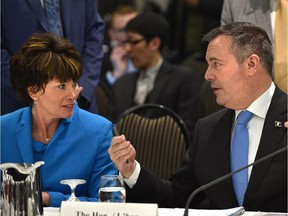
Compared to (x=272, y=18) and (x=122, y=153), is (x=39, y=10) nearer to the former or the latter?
(x=272, y=18)

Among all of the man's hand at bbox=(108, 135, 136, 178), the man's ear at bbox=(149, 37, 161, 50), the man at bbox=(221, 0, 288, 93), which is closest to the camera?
the man's hand at bbox=(108, 135, 136, 178)

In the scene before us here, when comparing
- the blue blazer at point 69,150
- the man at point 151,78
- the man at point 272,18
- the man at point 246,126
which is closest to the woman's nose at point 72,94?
the blue blazer at point 69,150

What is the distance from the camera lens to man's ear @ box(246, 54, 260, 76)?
3.32 m

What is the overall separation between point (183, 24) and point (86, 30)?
3.74m

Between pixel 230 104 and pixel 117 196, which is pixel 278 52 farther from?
pixel 117 196

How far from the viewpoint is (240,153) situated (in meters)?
3.32

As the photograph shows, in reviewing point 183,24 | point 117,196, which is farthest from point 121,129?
point 183,24

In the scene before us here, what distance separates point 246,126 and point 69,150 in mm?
760

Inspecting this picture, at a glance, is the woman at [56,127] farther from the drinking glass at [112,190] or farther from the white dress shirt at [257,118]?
the drinking glass at [112,190]

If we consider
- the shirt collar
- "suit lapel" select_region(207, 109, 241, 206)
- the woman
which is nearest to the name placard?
the woman

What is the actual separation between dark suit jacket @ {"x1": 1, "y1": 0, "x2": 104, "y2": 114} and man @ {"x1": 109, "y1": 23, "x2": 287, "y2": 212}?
89 centimetres

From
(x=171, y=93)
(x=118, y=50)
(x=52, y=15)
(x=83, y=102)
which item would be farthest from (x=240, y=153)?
(x=118, y=50)

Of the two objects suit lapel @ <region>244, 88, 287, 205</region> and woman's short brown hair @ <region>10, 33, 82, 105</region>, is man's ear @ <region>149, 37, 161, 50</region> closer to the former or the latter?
woman's short brown hair @ <region>10, 33, 82, 105</region>

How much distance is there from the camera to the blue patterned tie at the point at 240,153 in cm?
328
